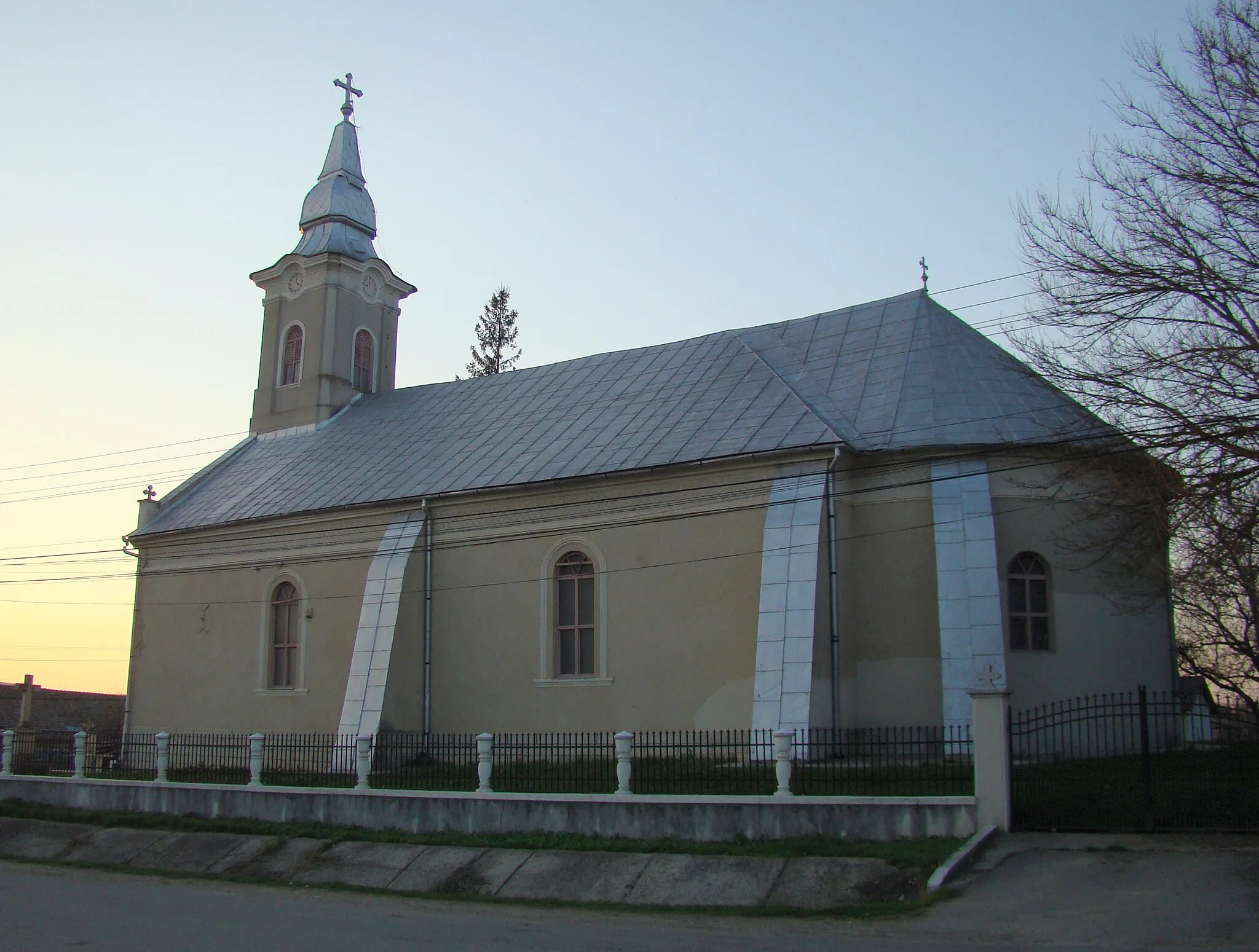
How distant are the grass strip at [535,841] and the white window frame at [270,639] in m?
5.08

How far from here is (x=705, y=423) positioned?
21.6 m

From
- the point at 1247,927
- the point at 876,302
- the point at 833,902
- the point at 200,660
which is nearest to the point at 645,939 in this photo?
the point at 833,902

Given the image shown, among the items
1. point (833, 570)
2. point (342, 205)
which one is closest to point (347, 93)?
point (342, 205)

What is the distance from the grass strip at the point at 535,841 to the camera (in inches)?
500

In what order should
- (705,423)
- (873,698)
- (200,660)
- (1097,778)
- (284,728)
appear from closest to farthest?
(1097,778) < (873,698) < (705,423) < (284,728) < (200,660)

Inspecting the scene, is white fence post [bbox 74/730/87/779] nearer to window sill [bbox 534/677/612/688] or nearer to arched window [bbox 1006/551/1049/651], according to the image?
window sill [bbox 534/677/612/688]

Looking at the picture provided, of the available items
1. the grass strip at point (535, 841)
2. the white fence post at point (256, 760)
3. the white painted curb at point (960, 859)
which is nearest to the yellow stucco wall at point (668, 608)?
the white fence post at point (256, 760)

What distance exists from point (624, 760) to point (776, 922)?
4092 millimetres

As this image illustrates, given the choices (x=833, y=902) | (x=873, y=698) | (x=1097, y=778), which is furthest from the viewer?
(x=873, y=698)

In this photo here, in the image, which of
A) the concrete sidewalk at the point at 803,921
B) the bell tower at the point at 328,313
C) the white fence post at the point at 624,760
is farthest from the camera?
the bell tower at the point at 328,313

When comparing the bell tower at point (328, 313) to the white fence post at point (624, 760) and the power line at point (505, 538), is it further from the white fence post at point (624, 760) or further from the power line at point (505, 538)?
the white fence post at point (624, 760)

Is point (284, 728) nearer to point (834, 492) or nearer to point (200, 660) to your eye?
point (200, 660)

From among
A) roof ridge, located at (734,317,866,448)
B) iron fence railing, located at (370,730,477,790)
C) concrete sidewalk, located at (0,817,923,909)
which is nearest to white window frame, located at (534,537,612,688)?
iron fence railing, located at (370,730,477,790)

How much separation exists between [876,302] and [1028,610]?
751 cm
